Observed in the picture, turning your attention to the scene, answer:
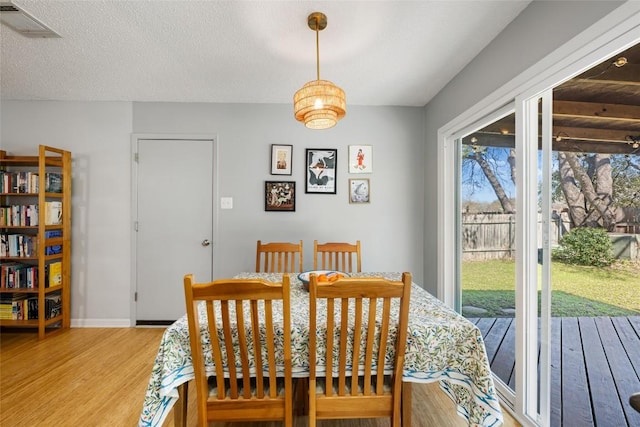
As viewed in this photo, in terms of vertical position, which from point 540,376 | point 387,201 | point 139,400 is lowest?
point 139,400

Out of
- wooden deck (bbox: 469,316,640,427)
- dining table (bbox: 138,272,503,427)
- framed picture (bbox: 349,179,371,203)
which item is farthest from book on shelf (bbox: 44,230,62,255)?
wooden deck (bbox: 469,316,640,427)

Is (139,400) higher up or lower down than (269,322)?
lower down

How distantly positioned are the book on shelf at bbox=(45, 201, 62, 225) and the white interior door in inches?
28.2

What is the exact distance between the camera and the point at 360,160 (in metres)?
3.21

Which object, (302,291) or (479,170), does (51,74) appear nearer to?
(302,291)

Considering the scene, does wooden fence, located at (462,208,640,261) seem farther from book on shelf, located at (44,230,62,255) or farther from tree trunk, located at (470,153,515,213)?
book on shelf, located at (44,230,62,255)

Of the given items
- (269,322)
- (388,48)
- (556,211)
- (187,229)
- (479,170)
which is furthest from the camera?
(187,229)

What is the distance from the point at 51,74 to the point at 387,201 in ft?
10.9

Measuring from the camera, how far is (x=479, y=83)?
2195 mm

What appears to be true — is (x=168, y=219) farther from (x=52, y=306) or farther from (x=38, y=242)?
(x=52, y=306)

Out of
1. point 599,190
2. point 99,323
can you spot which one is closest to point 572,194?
point 599,190

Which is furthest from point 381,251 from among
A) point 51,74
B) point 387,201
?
point 51,74

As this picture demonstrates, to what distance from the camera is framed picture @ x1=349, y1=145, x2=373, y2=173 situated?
10.5 ft

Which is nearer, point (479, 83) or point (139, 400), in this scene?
point (139, 400)
